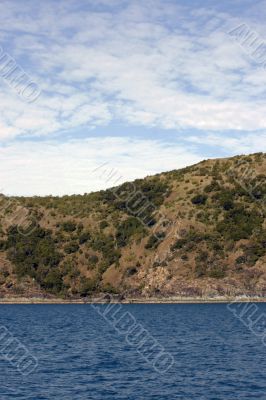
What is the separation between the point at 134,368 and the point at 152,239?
103962 millimetres

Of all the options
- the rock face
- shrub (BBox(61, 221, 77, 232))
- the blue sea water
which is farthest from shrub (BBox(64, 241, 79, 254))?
the blue sea water

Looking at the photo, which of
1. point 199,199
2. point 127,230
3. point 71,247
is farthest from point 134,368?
point 71,247

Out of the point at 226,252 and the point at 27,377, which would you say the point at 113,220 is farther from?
the point at 27,377

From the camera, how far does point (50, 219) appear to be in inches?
6831

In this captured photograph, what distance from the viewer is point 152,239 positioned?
487 ft

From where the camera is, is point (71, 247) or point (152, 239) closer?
point (152, 239)

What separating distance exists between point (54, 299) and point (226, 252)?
4605cm

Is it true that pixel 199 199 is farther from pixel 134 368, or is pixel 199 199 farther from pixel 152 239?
pixel 134 368

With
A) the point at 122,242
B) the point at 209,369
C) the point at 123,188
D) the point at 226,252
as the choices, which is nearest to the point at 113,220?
the point at 122,242

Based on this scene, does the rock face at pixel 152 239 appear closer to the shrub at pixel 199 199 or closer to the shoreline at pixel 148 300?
the shrub at pixel 199 199

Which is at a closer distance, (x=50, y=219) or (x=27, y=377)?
(x=27, y=377)

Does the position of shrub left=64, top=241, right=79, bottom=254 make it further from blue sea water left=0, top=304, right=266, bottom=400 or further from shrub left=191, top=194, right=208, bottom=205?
blue sea water left=0, top=304, right=266, bottom=400

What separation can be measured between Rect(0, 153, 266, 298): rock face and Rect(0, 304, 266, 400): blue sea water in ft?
208

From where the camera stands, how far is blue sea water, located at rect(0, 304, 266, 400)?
35750 mm
